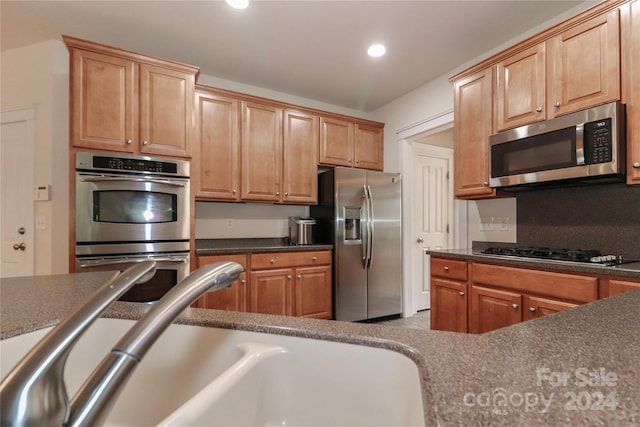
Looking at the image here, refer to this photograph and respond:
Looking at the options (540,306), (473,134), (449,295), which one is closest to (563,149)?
(473,134)

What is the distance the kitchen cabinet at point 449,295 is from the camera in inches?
93.7

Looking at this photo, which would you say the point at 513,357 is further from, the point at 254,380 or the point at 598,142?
the point at 598,142

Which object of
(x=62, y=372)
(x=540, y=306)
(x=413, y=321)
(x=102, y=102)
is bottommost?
(x=413, y=321)

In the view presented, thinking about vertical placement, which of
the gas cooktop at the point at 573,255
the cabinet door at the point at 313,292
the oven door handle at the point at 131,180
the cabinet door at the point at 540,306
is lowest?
the cabinet door at the point at 313,292

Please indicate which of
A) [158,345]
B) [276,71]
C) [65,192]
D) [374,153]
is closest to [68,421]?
[158,345]

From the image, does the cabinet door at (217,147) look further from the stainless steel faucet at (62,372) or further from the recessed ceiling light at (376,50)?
the stainless steel faucet at (62,372)

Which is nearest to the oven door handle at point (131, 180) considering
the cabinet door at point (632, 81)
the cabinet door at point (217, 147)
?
the cabinet door at point (217, 147)

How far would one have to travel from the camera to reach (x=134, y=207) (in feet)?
8.02

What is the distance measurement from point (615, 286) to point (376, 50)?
2.42 m

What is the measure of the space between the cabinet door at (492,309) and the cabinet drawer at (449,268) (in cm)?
14

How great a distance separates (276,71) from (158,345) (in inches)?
120

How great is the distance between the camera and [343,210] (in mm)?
3477

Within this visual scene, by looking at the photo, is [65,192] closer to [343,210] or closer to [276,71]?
[276,71]

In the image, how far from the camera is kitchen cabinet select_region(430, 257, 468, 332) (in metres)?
2.38
